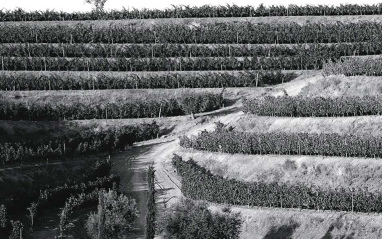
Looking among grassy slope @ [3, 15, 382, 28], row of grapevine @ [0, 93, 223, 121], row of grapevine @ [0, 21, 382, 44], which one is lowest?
row of grapevine @ [0, 93, 223, 121]

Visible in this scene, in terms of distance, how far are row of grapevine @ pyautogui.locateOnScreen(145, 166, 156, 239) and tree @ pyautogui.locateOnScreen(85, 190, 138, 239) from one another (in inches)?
38.6

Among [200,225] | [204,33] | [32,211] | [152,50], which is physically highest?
[204,33]

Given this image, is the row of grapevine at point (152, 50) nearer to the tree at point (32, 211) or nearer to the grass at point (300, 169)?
the grass at point (300, 169)

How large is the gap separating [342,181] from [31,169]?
77.0ft

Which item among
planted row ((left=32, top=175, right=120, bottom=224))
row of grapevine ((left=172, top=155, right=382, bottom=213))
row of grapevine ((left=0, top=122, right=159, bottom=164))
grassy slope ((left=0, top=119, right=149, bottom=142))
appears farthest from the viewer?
grassy slope ((left=0, top=119, right=149, bottom=142))

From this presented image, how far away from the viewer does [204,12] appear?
97.9m

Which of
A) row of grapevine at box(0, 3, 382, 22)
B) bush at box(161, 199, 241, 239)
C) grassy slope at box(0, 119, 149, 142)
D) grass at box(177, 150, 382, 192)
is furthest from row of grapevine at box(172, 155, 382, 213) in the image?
row of grapevine at box(0, 3, 382, 22)


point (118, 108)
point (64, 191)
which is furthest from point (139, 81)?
point (64, 191)

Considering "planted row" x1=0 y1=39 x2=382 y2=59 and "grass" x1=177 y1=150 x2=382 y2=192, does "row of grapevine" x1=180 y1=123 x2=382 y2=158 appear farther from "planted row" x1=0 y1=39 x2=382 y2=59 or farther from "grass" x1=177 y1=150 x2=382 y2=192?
"planted row" x1=0 y1=39 x2=382 y2=59

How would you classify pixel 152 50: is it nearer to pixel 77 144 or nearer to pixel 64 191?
pixel 77 144

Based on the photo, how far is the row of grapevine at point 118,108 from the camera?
3127 inches

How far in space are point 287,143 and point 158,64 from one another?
A: 86.7ft

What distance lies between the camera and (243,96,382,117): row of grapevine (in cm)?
6581

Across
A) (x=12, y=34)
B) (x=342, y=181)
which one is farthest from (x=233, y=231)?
(x=12, y=34)
